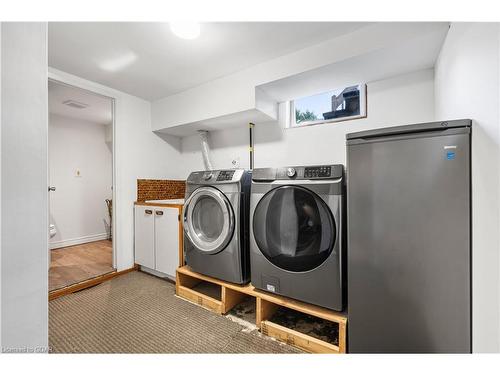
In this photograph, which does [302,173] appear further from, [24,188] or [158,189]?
[158,189]

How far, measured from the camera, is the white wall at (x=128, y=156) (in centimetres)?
268

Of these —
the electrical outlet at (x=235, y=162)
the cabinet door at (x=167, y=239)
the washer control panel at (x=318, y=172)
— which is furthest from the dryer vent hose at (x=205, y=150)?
the washer control panel at (x=318, y=172)

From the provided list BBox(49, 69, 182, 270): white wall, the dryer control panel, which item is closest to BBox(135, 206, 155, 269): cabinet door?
BBox(49, 69, 182, 270): white wall

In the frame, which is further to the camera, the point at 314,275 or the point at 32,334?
the point at 314,275

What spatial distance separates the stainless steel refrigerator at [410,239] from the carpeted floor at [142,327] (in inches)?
25.8

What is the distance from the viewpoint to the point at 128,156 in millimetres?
2775

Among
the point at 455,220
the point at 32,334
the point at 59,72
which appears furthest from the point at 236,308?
the point at 59,72

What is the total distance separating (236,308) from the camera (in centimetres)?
196

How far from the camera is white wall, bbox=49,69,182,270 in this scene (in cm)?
268

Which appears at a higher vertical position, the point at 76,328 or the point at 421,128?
the point at 421,128

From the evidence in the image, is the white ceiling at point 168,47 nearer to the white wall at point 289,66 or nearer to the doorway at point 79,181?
the white wall at point 289,66
